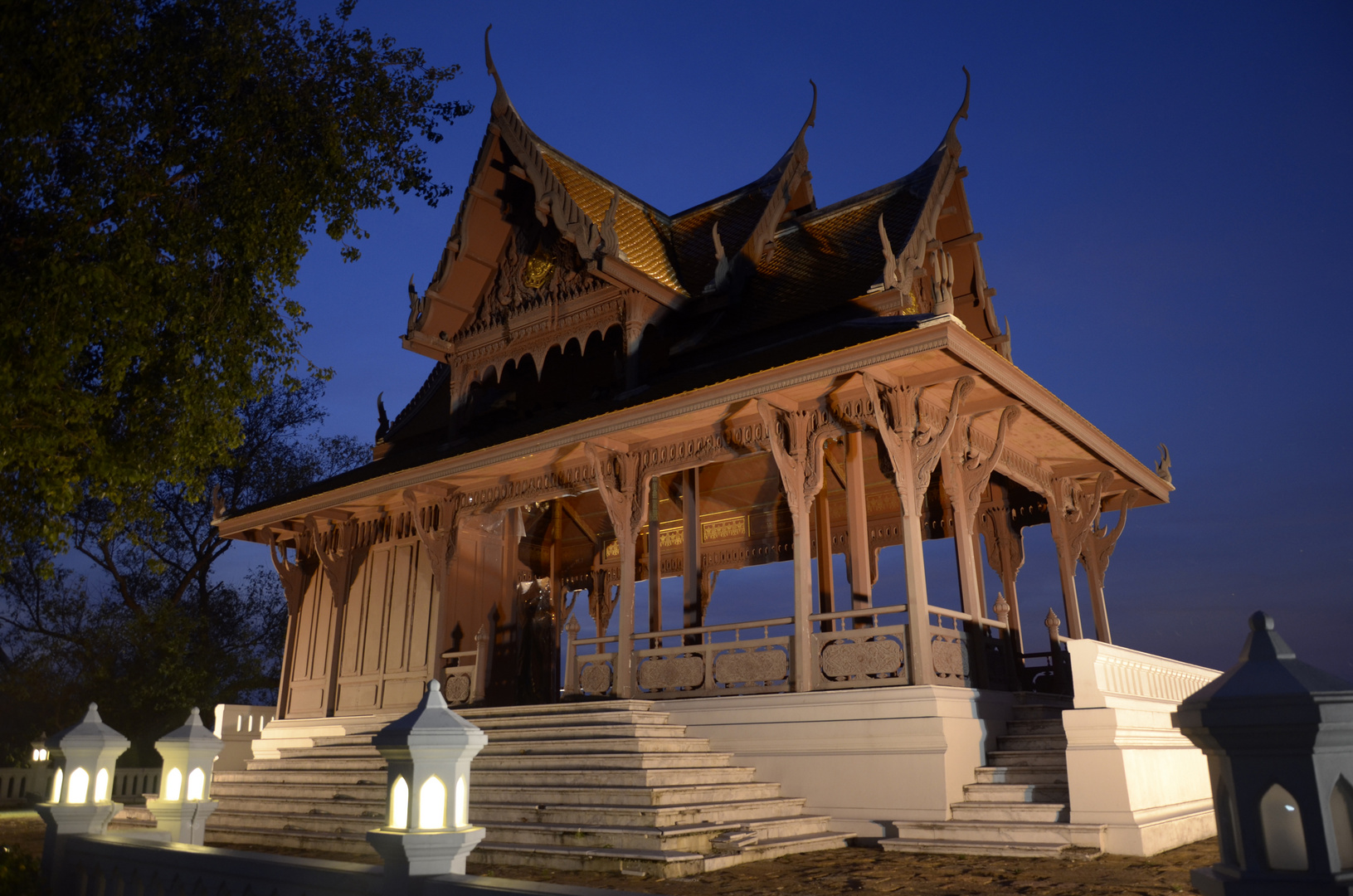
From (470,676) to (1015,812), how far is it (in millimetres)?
8378

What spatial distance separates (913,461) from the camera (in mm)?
10539

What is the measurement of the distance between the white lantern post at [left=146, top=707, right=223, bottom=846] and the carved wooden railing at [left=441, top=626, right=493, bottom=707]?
20.3ft

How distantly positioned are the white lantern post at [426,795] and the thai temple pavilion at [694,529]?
3.31 metres

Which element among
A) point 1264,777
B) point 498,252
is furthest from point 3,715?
point 1264,777

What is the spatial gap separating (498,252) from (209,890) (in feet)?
42.1

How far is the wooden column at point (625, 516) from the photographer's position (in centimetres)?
1201

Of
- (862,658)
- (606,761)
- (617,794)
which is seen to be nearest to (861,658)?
(862,658)

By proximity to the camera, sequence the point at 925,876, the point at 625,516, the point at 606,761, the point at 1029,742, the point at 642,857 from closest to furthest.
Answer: the point at 925,876 < the point at 642,857 < the point at 606,761 < the point at 1029,742 < the point at 625,516

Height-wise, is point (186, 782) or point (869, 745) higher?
point (869, 745)

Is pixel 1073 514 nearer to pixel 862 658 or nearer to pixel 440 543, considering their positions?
pixel 862 658

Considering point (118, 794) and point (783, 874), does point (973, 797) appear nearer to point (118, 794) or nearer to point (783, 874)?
point (783, 874)

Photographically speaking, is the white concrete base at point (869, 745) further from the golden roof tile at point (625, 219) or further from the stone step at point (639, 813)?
the golden roof tile at point (625, 219)

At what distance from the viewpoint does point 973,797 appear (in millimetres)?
9273

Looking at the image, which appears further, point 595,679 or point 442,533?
point 442,533
